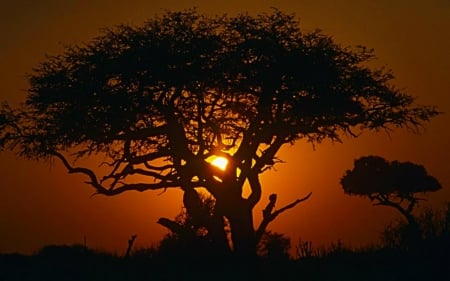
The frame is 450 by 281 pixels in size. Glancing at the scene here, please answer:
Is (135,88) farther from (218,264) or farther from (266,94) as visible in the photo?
(218,264)

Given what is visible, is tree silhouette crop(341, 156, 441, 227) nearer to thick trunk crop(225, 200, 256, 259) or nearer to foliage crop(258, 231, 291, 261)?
foliage crop(258, 231, 291, 261)

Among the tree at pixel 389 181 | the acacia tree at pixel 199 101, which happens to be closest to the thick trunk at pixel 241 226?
the acacia tree at pixel 199 101

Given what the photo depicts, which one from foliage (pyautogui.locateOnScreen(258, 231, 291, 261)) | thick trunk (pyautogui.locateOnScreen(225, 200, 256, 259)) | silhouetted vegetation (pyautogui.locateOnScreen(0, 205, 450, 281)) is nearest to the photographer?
silhouetted vegetation (pyautogui.locateOnScreen(0, 205, 450, 281))

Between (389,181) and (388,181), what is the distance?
9 centimetres

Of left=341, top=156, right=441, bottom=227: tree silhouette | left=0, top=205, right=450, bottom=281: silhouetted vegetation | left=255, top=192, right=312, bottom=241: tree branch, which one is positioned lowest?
left=0, top=205, right=450, bottom=281: silhouetted vegetation

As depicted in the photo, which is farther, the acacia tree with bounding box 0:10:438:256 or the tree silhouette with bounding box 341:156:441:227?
the tree silhouette with bounding box 341:156:441:227

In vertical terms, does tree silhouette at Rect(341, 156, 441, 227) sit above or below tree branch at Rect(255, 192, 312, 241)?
above

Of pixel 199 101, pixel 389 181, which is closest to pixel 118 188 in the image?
pixel 199 101

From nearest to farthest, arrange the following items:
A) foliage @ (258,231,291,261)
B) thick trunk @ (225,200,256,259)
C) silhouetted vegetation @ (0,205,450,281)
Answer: silhouetted vegetation @ (0,205,450,281)
thick trunk @ (225,200,256,259)
foliage @ (258,231,291,261)

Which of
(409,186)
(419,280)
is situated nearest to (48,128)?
(419,280)

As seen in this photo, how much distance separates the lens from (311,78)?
122ft

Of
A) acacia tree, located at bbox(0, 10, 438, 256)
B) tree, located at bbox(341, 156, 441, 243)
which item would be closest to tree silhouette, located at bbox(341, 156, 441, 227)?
tree, located at bbox(341, 156, 441, 243)

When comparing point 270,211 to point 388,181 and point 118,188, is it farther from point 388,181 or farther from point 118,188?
point 388,181

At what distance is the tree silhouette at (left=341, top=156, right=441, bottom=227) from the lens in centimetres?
6469
